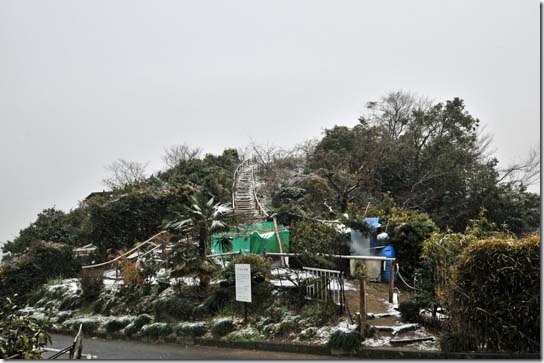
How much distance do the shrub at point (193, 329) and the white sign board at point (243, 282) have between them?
0.97 m

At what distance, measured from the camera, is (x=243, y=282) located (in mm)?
9539

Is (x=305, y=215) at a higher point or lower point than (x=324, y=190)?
lower

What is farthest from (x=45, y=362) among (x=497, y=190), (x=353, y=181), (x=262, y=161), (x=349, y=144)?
(x=262, y=161)

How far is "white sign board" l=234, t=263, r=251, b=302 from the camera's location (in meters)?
9.42

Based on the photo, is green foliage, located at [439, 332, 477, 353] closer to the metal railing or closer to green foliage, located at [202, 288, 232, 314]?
the metal railing

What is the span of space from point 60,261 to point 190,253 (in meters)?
7.25

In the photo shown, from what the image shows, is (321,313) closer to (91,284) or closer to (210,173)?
(91,284)

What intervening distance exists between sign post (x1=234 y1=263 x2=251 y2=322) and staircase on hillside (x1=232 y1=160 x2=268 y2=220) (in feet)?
27.2

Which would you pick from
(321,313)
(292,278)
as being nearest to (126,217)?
(292,278)

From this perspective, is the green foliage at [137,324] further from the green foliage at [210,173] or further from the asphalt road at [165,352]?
the green foliage at [210,173]

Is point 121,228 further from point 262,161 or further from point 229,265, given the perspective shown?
point 262,161

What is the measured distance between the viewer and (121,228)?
55.1 ft

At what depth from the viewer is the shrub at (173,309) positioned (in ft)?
34.6

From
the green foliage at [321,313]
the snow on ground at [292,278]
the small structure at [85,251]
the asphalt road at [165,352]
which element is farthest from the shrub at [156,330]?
the small structure at [85,251]
